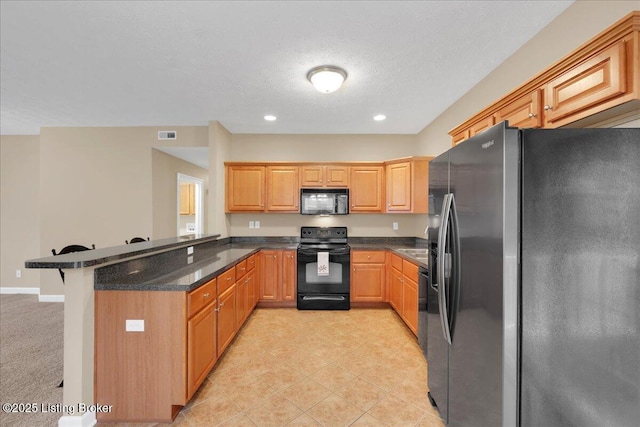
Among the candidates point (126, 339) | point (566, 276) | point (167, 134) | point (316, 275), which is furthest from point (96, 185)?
point (566, 276)

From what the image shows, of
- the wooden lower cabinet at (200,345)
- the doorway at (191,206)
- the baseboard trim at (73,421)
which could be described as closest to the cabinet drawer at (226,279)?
the wooden lower cabinet at (200,345)

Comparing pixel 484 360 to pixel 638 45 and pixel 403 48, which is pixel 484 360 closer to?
pixel 638 45

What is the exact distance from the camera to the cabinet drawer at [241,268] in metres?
2.99

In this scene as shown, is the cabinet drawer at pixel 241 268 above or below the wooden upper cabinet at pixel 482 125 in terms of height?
below

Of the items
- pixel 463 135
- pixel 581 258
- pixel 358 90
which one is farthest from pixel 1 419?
pixel 463 135

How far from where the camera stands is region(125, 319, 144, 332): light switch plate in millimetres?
1802

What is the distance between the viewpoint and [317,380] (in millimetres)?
2270

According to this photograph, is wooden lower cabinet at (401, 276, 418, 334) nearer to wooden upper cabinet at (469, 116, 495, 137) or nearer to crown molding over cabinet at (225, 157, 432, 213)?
crown molding over cabinet at (225, 157, 432, 213)

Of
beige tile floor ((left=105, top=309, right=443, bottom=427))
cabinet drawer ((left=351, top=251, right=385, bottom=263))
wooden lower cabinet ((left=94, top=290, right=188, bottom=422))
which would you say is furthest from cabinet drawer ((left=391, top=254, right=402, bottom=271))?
wooden lower cabinet ((left=94, top=290, right=188, bottom=422))

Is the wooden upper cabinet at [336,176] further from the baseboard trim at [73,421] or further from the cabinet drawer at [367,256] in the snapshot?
the baseboard trim at [73,421]

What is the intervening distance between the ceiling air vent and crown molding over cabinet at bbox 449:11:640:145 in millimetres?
4541

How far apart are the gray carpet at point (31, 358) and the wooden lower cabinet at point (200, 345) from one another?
3.15 feet

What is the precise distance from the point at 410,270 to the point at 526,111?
1934mm

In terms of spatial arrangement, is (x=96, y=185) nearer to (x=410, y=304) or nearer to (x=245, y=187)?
(x=245, y=187)
